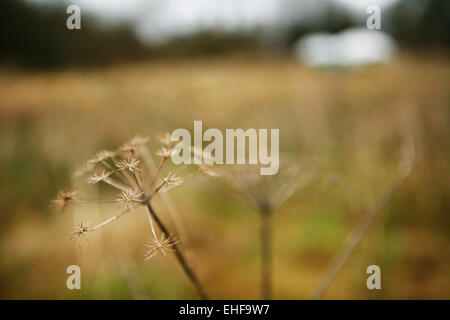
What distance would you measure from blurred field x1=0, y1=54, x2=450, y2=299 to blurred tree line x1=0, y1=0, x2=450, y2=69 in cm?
77

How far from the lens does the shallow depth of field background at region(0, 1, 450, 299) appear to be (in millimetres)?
2467

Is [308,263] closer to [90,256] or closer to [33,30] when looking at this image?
[90,256]

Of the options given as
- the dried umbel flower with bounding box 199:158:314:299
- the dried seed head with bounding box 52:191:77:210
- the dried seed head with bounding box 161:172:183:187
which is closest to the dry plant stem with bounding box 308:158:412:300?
the dried umbel flower with bounding box 199:158:314:299

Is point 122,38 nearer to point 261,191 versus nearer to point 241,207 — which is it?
point 241,207

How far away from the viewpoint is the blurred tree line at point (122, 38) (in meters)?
4.24

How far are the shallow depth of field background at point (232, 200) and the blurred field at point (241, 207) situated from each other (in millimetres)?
16

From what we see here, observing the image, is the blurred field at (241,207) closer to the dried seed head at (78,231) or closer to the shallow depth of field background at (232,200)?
the shallow depth of field background at (232,200)

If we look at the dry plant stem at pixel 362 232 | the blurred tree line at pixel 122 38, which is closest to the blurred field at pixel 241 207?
the dry plant stem at pixel 362 232

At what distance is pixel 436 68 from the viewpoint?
9.44ft

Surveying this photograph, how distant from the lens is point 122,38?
41.4 feet

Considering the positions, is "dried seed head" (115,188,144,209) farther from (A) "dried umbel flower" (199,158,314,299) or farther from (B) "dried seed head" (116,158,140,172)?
(A) "dried umbel flower" (199,158,314,299)

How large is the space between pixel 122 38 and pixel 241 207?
1148 cm

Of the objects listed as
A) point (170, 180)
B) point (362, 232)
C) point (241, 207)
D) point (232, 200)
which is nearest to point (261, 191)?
point (362, 232)
